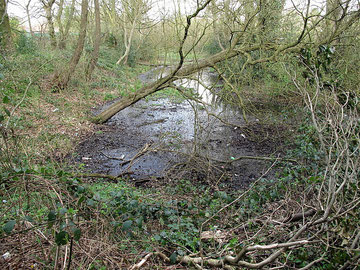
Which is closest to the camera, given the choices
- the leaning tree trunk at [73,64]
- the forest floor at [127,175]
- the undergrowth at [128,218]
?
the undergrowth at [128,218]

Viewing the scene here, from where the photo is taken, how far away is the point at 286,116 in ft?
26.7

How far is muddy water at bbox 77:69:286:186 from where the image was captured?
264 inches

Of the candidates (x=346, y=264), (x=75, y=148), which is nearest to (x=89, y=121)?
(x=75, y=148)

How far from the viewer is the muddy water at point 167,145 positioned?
6699mm

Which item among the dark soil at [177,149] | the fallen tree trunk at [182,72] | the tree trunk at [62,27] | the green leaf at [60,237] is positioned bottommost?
the dark soil at [177,149]

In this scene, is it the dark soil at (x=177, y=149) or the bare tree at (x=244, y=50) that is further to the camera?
the bare tree at (x=244, y=50)

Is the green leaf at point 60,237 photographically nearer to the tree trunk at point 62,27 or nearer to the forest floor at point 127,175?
the forest floor at point 127,175

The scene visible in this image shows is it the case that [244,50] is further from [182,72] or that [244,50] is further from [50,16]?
[50,16]

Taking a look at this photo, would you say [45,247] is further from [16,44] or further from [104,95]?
[16,44]

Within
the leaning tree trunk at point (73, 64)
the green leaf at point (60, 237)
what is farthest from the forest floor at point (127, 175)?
the leaning tree trunk at point (73, 64)

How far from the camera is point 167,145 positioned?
25.3ft

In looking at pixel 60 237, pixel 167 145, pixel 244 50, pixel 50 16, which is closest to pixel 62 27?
pixel 50 16

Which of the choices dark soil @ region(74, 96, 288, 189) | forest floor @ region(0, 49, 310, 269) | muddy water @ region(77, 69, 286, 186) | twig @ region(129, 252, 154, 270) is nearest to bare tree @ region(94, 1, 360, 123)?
muddy water @ region(77, 69, 286, 186)

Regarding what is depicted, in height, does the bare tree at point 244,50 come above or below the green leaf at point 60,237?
above
